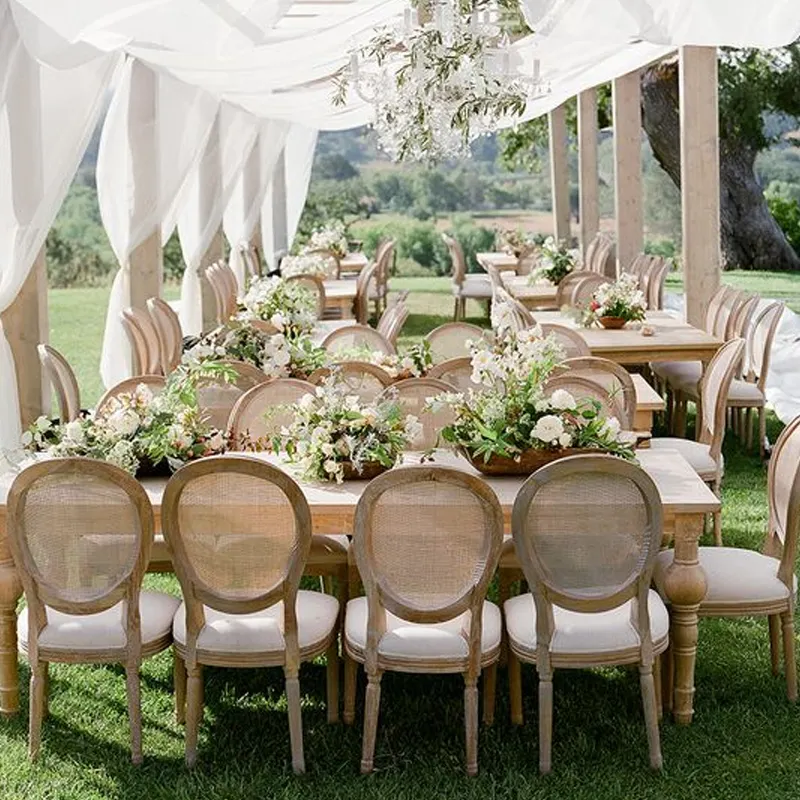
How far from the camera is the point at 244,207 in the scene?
16891 millimetres

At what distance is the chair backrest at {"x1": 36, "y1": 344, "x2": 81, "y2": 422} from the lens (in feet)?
20.6

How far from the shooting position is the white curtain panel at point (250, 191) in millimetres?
16406

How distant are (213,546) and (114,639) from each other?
43cm

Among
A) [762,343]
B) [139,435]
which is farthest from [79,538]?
[762,343]

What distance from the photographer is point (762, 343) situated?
28.2 ft

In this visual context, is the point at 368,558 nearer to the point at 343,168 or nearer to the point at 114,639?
the point at 114,639

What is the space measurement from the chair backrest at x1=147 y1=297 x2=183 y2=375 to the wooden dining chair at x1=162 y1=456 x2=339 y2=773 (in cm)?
447

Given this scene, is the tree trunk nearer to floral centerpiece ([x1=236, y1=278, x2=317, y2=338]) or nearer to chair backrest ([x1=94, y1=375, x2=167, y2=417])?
floral centerpiece ([x1=236, y1=278, x2=317, y2=338])

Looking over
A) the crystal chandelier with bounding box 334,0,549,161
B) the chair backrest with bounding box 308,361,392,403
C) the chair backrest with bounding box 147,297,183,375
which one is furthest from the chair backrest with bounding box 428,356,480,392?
the chair backrest with bounding box 147,297,183,375

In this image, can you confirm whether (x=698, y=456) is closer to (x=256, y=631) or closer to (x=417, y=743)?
(x=417, y=743)

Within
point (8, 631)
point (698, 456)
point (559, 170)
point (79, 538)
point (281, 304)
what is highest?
point (559, 170)

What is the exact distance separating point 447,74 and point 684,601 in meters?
3.34

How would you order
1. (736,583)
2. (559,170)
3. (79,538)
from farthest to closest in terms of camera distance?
(559,170), (736,583), (79,538)

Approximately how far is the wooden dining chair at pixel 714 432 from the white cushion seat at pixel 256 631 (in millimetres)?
2571
